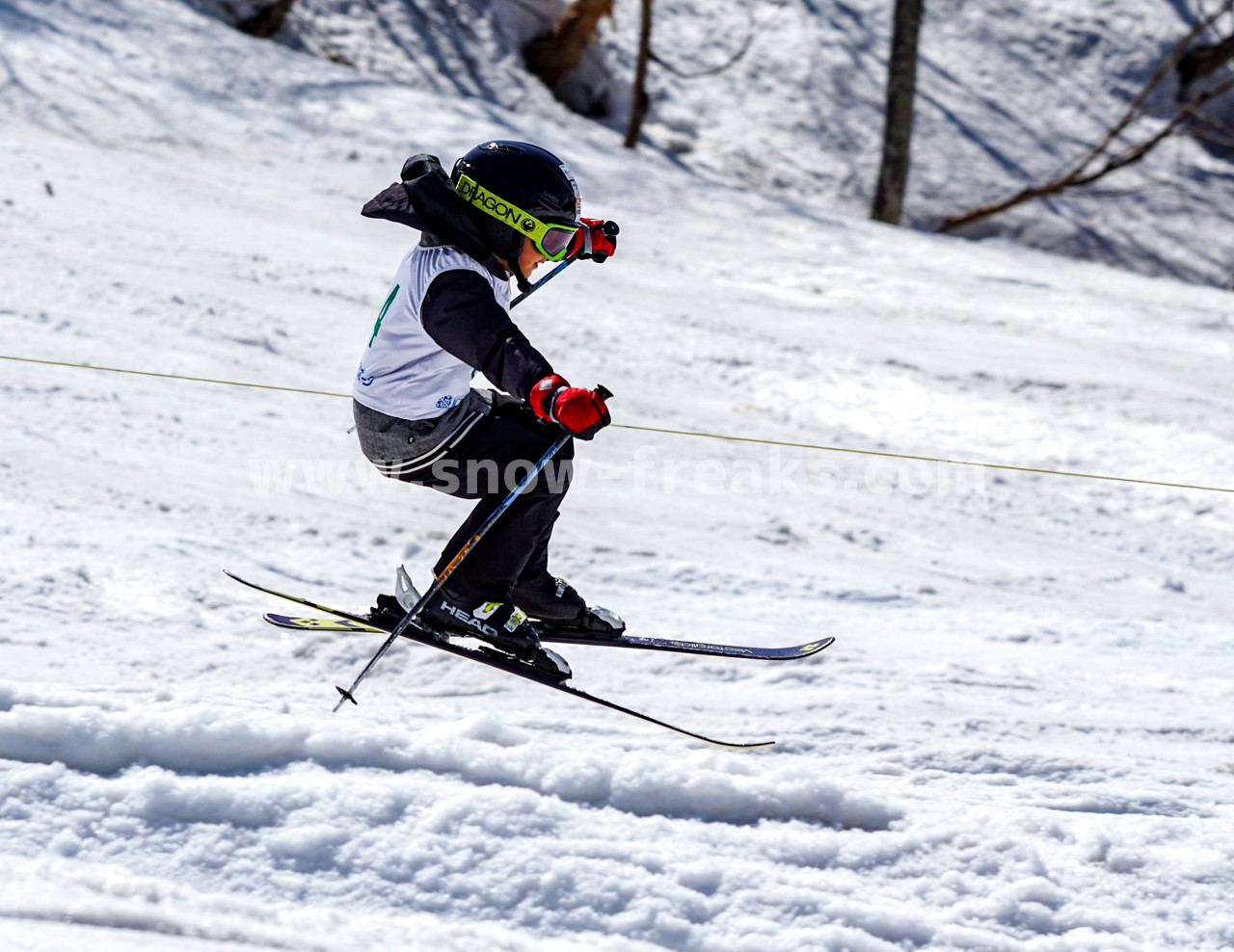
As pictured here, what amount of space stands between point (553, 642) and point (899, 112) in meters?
11.2

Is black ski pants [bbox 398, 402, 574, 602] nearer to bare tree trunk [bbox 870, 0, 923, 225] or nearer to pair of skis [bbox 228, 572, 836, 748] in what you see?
pair of skis [bbox 228, 572, 836, 748]

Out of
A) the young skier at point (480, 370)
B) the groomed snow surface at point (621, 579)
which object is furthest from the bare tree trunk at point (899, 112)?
the young skier at point (480, 370)

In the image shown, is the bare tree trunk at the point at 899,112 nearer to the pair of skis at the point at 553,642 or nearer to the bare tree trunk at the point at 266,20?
the bare tree trunk at the point at 266,20

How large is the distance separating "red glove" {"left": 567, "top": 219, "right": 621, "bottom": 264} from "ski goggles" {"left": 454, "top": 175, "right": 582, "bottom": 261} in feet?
0.41

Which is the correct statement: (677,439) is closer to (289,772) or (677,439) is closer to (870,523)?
(870,523)

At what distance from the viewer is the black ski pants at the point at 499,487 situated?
11.4ft

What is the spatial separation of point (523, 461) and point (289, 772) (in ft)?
3.70

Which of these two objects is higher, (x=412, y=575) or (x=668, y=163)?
(x=668, y=163)

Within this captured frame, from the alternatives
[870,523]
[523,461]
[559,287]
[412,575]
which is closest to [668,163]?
[559,287]

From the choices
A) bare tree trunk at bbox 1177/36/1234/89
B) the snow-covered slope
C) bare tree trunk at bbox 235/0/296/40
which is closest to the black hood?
the snow-covered slope

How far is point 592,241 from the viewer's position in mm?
3541

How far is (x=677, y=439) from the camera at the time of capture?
686cm

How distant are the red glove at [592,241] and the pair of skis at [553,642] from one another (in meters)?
1.31

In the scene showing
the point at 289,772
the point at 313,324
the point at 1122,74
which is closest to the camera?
the point at 289,772
